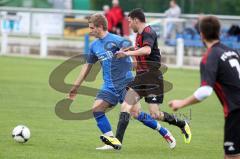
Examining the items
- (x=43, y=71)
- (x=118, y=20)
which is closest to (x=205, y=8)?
(x=118, y=20)

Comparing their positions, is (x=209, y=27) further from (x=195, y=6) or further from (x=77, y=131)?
(x=195, y=6)

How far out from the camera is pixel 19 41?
3503 centimetres

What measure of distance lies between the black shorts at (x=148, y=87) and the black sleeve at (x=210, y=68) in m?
3.89

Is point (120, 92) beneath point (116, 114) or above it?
above

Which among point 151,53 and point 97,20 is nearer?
point 97,20

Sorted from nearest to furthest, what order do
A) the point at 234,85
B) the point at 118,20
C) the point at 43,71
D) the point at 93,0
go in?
the point at 234,85 → the point at 43,71 → the point at 118,20 → the point at 93,0

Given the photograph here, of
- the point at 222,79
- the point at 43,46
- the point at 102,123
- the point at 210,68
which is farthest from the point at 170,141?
the point at 43,46

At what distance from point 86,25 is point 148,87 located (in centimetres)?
2224

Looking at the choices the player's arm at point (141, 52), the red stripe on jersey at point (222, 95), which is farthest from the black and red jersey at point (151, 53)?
the red stripe on jersey at point (222, 95)

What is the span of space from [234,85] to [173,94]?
12.9 metres

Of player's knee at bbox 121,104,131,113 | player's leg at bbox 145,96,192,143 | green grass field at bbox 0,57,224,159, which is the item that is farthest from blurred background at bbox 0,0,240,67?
player's knee at bbox 121,104,131,113

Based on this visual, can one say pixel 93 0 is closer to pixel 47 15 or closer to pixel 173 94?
pixel 47 15

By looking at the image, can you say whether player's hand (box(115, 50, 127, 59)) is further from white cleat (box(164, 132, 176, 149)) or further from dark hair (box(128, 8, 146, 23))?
white cleat (box(164, 132, 176, 149))

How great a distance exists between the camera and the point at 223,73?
8023 millimetres
